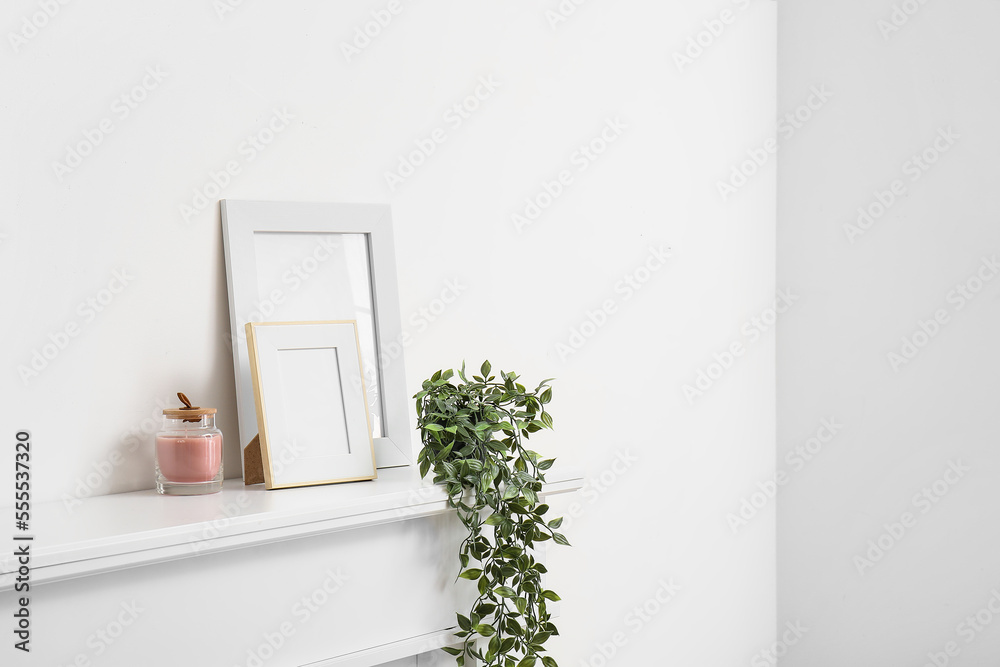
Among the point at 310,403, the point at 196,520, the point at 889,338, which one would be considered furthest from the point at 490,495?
the point at 889,338

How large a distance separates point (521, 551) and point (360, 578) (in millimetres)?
270

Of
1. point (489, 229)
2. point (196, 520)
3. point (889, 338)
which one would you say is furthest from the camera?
point (889, 338)

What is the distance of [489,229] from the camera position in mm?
1652

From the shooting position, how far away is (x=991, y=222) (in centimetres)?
180

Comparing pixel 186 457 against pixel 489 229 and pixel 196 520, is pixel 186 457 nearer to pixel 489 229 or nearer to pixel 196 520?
pixel 196 520

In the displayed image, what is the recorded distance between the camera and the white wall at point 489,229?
1190mm

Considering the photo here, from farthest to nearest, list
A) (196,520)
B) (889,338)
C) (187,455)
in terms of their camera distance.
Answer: (889,338)
(187,455)
(196,520)

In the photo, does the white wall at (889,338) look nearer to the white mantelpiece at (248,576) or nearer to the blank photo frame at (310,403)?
the white mantelpiece at (248,576)

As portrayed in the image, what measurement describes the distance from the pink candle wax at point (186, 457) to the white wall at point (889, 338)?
5.33ft

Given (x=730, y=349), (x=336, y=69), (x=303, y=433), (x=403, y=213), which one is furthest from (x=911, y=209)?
(x=303, y=433)

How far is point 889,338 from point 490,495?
1.27 m

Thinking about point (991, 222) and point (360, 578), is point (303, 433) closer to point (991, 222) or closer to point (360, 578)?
point (360, 578)

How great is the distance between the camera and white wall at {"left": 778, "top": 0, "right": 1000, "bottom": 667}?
1.83 meters

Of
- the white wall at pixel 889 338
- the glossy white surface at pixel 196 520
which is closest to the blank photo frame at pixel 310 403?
the glossy white surface at pixel 196 520
